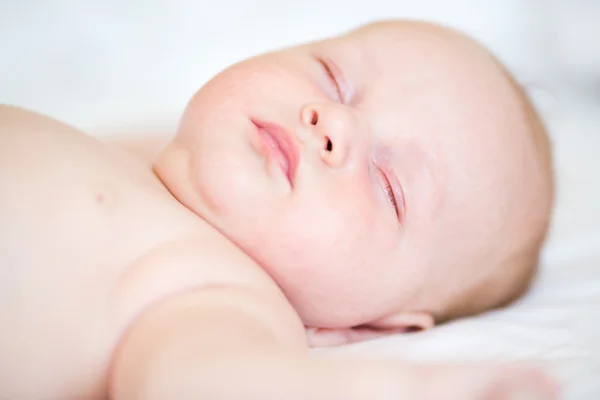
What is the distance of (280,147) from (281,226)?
12 centimetres

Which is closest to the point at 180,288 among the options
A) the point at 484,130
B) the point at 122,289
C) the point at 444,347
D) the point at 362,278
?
the point at 122,289

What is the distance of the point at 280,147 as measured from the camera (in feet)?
3.46

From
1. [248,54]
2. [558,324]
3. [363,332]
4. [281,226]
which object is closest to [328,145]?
[281,226]

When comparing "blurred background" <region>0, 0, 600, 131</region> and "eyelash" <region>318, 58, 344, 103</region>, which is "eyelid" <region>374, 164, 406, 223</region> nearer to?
"eyelash" <region>318, 58, 344, 103</region>

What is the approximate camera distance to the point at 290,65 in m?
1.17

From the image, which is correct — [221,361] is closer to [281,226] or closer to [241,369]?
[241,369]

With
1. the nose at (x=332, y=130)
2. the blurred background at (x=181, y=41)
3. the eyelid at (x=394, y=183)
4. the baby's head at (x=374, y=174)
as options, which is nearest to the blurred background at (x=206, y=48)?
the blurred background at (x=181, y=41)

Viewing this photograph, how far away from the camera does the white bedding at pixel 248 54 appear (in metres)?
1.18

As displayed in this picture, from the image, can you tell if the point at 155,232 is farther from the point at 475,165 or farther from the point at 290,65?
the point at 475,165

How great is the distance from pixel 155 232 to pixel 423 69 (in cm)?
49

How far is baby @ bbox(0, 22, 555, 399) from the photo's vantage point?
0.84m

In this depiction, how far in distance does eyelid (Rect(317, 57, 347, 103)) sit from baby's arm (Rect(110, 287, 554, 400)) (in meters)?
0.40

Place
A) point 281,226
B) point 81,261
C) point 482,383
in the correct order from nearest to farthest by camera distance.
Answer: point 482,383 < point 81,261 < point 281,226

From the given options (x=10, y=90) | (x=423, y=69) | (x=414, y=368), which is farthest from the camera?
(x=10, y=90)
